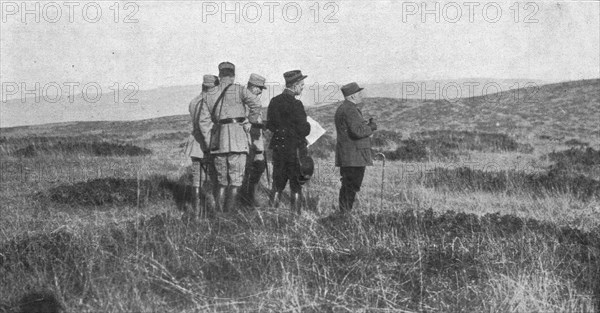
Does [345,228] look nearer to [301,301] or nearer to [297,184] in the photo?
[297,184]

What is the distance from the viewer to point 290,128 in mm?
8328

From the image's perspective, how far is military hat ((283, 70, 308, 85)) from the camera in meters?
8.25

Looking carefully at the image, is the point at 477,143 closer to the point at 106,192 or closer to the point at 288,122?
the point at 288,122

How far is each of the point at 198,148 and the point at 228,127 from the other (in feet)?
2.82

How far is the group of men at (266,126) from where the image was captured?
26.1ft

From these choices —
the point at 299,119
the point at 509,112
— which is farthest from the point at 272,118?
the point at 509,112

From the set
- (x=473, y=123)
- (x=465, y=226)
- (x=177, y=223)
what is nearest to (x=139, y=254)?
Result: (x=177, y=223)

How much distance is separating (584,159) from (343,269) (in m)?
12.0

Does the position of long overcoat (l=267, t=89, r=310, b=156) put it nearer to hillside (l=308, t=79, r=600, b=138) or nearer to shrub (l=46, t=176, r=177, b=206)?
shrub (l=46, t=176, r=177, b=206)

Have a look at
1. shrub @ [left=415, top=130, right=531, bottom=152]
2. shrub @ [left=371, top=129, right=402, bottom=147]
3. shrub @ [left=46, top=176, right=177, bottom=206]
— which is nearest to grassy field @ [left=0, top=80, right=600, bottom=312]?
shrub @ [left=46, top=176, right=177, bottom=206]

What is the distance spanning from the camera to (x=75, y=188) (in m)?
9.48

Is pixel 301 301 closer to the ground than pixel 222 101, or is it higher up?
closer to the ground

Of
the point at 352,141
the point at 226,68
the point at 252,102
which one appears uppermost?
the point at 226,68

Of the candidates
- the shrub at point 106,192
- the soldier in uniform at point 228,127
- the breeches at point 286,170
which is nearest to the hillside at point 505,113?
the shrub at point 106,192
